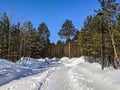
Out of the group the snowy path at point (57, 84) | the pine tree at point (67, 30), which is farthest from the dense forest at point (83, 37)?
the snowy path at point (57, 84)

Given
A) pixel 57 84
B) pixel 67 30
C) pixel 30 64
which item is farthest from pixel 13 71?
pixel 67 30

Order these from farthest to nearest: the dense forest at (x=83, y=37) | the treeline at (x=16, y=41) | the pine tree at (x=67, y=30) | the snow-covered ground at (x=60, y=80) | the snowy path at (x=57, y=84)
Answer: the pine tree at (x=67, y=30) < the treeline at (x=16, y=41) < the dense forest at (x=83, y=37) < the snow-covered ground at (x=60, y=80) < the snowy path at (x=57, y=84)

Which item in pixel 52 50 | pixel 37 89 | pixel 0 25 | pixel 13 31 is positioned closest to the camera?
pixel 37 89

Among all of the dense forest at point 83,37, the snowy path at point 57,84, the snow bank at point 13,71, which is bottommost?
the snowy path at point 57,84

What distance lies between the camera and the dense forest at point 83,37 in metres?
36.5

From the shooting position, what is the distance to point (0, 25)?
54.2 m

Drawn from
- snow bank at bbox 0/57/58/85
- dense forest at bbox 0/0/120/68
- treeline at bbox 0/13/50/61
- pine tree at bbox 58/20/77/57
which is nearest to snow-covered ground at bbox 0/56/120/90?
snow bank at bbox 0/57/58/85

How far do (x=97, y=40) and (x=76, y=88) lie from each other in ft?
93.3

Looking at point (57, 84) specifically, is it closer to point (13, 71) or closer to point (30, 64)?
point (13, 71)

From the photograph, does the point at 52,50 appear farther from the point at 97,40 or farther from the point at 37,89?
the point at 37,89

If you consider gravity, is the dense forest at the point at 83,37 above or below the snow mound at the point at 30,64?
above

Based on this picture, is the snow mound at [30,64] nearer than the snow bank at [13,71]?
No

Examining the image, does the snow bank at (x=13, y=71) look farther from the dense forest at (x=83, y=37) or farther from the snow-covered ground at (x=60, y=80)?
the dense forest at (x=83, y=37)

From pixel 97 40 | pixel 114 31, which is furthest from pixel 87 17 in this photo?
pixel 114 31
